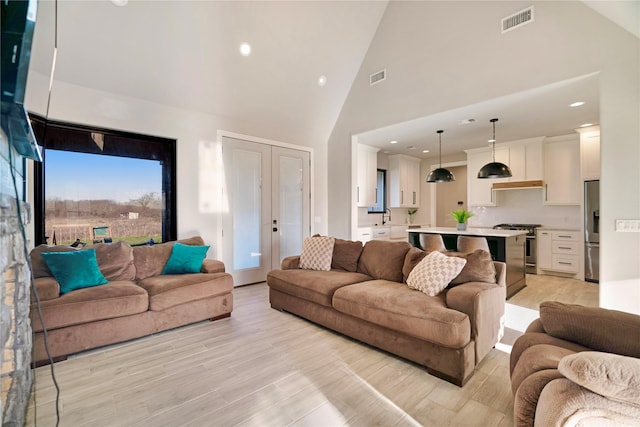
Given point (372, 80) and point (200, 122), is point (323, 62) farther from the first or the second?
point (200, 122)

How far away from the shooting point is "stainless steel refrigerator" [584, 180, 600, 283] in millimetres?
5023

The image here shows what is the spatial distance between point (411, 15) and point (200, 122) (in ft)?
11.3

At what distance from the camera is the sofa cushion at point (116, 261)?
10.5 ft

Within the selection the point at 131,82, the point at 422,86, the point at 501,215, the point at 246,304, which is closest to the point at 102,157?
the point at 131,82

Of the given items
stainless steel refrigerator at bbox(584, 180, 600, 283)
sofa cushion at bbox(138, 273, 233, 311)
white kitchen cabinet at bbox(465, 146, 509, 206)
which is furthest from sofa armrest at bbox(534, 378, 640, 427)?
white kitchen cabinet at bbox(465, 146, 509, 206)

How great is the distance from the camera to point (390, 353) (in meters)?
2.61

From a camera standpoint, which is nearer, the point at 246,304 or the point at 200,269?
the point at 200,269

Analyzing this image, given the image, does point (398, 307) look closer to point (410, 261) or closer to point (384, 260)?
point (410, 261)

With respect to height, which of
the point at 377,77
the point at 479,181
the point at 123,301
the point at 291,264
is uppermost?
the point at 377,77

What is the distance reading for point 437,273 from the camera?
2.61 m

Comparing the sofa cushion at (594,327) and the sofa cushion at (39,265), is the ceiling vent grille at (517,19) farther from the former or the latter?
the sofa cushion at (39,265)

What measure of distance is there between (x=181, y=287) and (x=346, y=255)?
1.93 m

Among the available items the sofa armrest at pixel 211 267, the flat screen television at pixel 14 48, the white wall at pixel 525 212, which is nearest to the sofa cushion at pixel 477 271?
the sofa armrest at pixel 211 267

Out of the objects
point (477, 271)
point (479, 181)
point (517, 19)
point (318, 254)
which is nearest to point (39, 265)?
point (318, 254)
